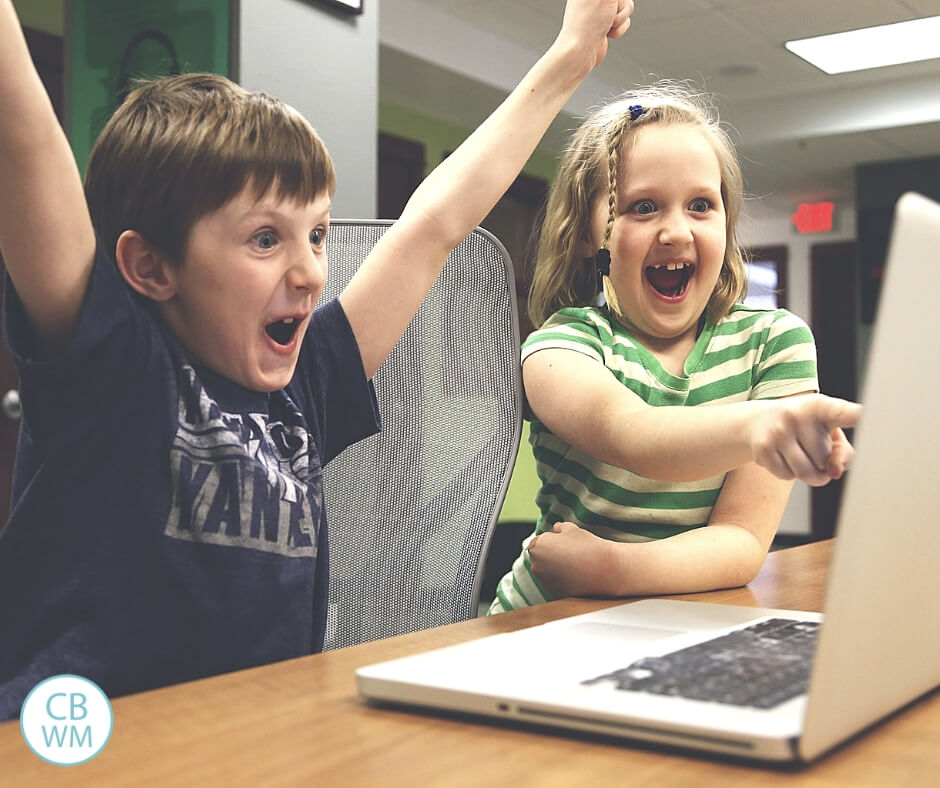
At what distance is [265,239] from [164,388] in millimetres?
141

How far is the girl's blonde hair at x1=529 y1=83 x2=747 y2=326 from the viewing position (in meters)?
1.14

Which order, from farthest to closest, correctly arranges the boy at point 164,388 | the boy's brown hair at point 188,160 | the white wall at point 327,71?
1. the white wall at point 327,71
2. the boy's brown hair at point 188,160
3. the boy at point 164,388

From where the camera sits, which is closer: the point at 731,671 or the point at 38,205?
the point at 731,671

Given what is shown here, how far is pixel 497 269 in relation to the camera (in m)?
1.11

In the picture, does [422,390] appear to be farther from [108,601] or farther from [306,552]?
[108,601]

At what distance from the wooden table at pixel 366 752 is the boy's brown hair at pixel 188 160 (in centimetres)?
40

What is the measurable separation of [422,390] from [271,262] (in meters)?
0.34

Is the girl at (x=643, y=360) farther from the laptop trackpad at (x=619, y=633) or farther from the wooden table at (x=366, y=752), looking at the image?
the wooden table at (x=366, y=752)

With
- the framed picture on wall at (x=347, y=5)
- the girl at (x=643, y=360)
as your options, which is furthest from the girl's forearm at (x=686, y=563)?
the framed picture on wall at (x=347, y=5)

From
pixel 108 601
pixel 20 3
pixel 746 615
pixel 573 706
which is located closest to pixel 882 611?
pixel 573 706

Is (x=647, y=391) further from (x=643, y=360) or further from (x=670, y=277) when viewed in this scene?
(x=670, y=277)

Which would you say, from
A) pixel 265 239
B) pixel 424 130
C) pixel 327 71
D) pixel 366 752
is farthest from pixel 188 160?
pixel 424 130

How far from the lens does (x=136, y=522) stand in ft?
2.40

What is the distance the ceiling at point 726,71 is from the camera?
4410mm
